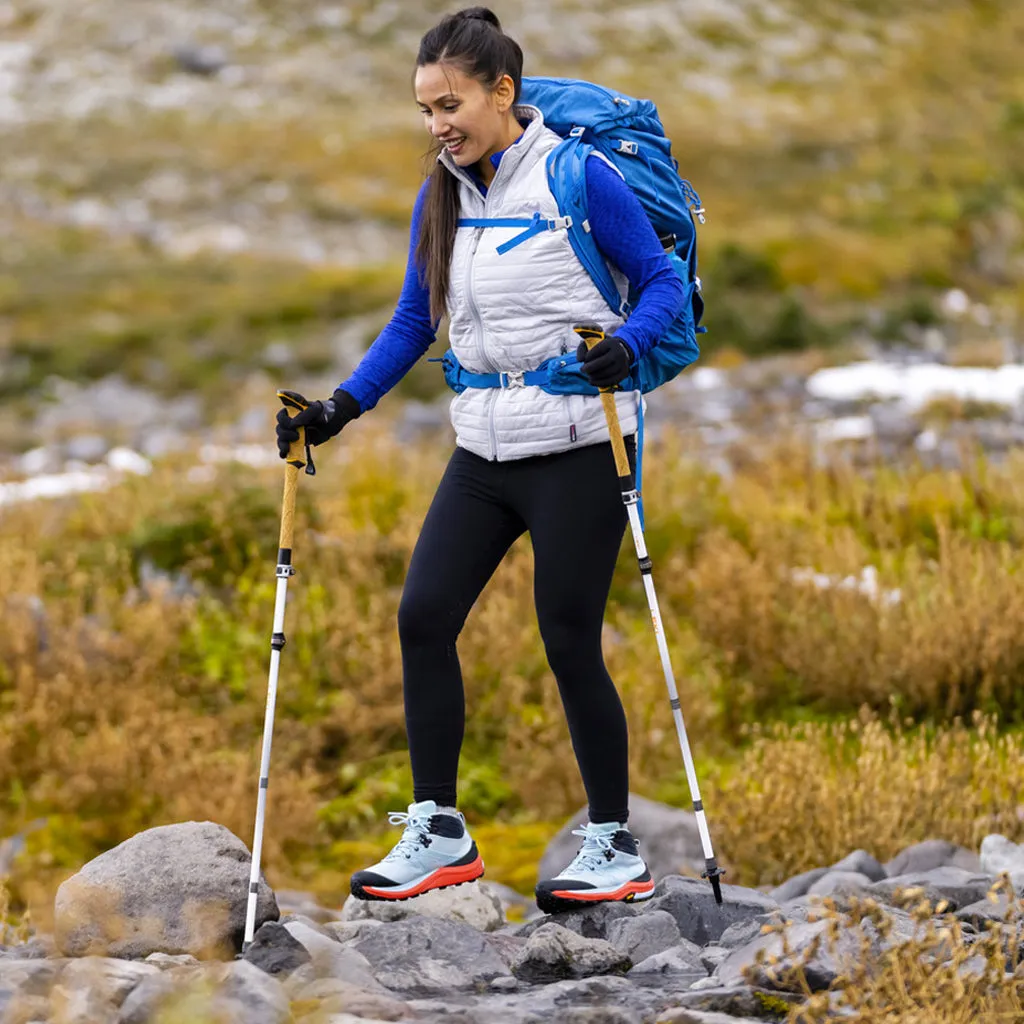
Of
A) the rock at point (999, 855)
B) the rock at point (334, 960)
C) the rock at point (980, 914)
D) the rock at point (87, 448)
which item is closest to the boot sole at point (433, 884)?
the rock at point (334, 960)

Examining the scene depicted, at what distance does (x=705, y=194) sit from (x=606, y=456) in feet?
118

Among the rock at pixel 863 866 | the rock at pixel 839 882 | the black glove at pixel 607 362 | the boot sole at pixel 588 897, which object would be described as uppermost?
the black glove at pixel 607 362

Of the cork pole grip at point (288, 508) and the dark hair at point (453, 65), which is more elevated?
the dark hair at point (453, 65)

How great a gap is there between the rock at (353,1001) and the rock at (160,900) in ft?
2.14

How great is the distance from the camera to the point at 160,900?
439 centimetres

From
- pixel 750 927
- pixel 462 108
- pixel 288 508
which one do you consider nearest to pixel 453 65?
pixel 462 108

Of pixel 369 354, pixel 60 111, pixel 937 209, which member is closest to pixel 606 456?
pixel 369 354

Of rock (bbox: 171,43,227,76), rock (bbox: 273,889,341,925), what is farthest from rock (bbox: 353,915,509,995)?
rock (bbox: 171,43,227,76)

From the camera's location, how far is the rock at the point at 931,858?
5551 millimetres

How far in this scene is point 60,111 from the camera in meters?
52.0

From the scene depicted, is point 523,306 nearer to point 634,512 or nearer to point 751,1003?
point 634,512

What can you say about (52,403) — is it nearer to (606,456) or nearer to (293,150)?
(606,456)

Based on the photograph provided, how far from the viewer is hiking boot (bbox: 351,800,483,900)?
441cm

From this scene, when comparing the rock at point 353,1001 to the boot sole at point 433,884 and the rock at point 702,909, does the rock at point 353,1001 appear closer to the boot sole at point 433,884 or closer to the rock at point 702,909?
the boot sole at point 433,884
